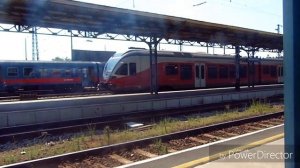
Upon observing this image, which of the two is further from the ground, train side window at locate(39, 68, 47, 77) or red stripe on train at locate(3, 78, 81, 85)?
train side window at locate(39, 68, 47, 77)

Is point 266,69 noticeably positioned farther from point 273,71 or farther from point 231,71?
point 231,71

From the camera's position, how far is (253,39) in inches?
926

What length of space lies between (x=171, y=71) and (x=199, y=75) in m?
3.13

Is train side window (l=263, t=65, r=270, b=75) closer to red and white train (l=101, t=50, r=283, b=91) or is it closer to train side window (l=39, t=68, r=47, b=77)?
red and white train (l=101, t=50, r=283, b=91)

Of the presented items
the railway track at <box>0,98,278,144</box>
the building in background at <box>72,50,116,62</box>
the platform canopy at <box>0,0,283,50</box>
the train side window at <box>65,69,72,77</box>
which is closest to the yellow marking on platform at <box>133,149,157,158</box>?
the railway track at <box>0,98,278,144</box>

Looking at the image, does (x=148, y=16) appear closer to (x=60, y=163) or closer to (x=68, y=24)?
(x=68, y=24)

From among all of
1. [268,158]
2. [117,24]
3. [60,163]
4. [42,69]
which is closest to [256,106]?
[117,24]

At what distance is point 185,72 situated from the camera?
23.6 m

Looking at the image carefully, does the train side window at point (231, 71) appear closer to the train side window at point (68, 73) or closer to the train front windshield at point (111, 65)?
the train front windshield at point (111, 65)

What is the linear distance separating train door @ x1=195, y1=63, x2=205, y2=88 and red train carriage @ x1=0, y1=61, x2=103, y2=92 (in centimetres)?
1254

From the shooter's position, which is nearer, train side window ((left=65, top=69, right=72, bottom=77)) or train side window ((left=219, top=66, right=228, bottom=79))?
train side window ((left=219, top=66, right=228, bottom=79))

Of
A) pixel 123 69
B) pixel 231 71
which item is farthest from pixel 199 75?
pixel 123 69

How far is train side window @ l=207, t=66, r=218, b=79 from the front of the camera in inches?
1009

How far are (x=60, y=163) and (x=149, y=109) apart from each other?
9.86m
